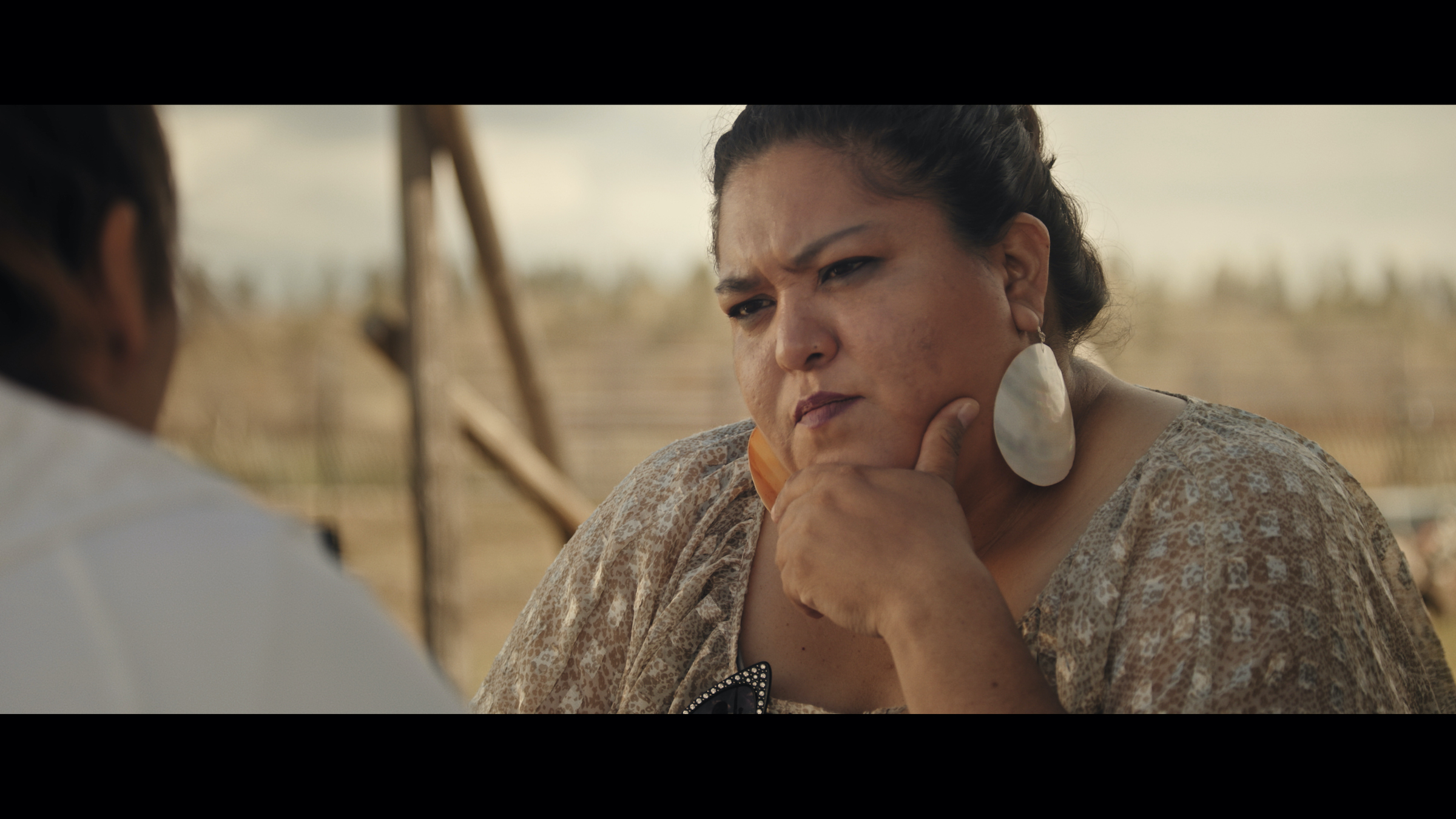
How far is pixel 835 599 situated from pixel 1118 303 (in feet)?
3.09

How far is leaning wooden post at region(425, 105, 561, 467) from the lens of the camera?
4094 mm

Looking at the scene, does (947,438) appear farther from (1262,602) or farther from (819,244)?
(1262,602)

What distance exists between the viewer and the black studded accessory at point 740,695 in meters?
1.54

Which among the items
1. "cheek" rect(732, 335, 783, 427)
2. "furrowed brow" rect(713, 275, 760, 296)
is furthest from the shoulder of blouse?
"furrowed brow" rect(713, 275, 760, 296)

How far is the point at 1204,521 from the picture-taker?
1321 millimetres

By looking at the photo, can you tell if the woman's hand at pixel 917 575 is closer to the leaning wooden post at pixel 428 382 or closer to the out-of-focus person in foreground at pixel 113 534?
the out-of-focus person in foreground at pixel 113 534

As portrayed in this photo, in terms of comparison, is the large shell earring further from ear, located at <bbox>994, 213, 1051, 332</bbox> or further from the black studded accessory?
the black studded accessory

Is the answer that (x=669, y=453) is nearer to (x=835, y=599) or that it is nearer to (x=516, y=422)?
(x=835, y=599)

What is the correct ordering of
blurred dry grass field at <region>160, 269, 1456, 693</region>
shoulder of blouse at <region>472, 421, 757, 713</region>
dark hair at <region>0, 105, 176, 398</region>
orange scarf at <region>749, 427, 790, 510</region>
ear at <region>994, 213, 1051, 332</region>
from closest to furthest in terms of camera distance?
1. dark hair at <region>0, 105, 176, 398</region>
2. ear at <region>994, 213, 1051, 332</region>
3. orange scarf at <region>749, 427, 790, 510</region>
4. shoulder of blouse at <region>472, 421, 757, 713</region>
5. blurred dry grass field at <region>160, 269, 1456, 693</region>

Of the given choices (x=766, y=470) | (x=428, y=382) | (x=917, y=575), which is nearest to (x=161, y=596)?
(x=917, y=575)

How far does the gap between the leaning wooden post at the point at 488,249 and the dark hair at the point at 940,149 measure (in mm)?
2701

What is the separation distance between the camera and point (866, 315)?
1410mm

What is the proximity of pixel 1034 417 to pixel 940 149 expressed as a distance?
0.44m

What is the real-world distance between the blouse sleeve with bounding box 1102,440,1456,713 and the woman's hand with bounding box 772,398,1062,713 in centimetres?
21
